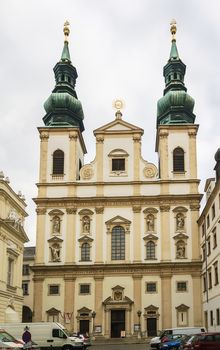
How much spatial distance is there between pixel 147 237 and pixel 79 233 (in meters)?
6.87

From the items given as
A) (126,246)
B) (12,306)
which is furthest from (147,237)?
(12,306)

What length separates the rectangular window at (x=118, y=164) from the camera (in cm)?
5912

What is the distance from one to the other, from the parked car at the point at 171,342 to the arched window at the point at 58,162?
2566cm

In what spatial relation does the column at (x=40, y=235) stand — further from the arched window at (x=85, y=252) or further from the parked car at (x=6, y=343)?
the parked car at (x=6, y=343)

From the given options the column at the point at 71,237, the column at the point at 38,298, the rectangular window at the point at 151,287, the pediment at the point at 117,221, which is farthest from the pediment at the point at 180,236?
the column at the point at 38,298

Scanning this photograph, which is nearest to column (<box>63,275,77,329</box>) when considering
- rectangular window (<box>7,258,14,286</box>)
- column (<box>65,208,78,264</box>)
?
column (<box>65,208,78,264</box>)

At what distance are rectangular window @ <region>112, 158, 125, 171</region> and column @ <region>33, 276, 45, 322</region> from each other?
13.6 metres

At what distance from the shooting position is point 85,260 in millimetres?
56188

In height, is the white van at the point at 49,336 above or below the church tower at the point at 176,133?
below

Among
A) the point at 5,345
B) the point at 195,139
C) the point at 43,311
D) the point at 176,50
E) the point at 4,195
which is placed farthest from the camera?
the point at 176,50

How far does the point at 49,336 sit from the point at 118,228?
22.2m

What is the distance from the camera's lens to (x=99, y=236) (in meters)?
56.8

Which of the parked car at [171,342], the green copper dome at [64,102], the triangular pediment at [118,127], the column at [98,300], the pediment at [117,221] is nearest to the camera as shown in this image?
the parked car at [171,342]

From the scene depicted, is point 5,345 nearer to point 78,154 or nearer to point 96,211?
point 96,211
